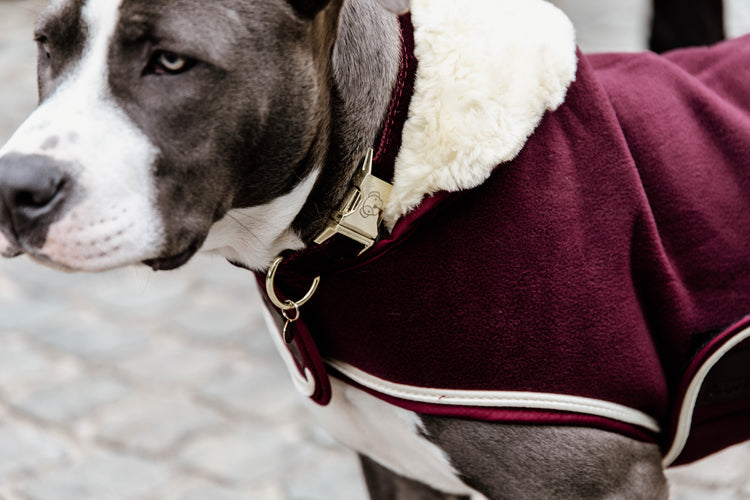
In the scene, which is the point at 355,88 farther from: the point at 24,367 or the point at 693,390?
the point at 24,367

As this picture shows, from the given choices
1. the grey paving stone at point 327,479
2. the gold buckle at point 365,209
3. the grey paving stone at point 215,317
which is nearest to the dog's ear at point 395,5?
the gold buckle at point 365,209

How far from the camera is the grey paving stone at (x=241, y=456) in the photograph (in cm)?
283

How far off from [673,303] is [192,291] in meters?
2.57

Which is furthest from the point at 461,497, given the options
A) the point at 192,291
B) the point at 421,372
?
the point at 192,291

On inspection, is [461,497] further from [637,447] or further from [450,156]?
[450,156]

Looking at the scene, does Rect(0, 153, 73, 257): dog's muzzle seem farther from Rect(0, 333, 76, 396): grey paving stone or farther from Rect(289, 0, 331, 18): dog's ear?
Rect(0, 333, 76, 396): grey paving stone

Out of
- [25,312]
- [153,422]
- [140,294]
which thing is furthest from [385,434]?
[25,312]

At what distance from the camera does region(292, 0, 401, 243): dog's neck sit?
5.16 feet

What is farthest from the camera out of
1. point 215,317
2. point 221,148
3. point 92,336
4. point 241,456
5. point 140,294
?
point 140,294

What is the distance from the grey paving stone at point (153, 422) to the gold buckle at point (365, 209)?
5.41 feet

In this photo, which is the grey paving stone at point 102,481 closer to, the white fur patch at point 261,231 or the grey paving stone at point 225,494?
the grey paving stone at point 225,494

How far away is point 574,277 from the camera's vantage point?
1.56m

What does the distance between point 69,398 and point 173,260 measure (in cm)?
188

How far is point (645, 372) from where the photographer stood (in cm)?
162
